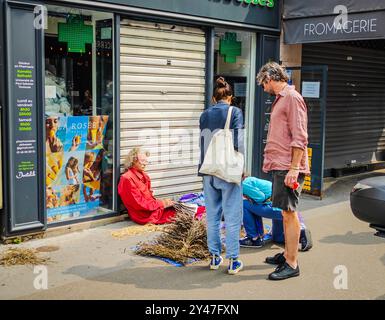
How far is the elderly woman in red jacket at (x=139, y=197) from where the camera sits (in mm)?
6574

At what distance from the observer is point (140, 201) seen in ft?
21.6

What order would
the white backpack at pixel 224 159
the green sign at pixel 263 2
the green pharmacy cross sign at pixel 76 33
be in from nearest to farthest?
1. the white backpack at pixel 224 159
2. the green pharmacy cross sign at pixel 76 33
3. the green sign at pixel 263 2

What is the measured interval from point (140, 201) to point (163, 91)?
5.39ft

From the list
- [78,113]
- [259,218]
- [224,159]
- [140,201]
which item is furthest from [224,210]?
[78,113]

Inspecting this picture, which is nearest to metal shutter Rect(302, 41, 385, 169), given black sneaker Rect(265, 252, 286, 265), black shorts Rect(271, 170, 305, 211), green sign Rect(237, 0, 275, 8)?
green sign Rect(237, 0, 275, 8)

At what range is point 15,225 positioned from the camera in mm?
5688

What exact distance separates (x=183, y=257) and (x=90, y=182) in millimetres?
2017

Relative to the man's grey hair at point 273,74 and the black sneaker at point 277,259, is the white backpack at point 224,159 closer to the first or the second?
the man's grey hair at point 273,74

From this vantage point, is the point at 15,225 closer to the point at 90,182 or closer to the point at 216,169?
the point at 90,182

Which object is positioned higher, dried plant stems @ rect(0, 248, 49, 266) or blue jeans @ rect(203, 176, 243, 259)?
blue jeans @ rect(203, 176, 243, 259)

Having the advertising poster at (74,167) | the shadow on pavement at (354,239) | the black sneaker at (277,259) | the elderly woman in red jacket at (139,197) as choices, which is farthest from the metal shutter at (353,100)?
the black sneaker at (277,259)

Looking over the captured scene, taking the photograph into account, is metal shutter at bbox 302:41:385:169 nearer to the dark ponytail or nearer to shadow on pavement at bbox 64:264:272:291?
the dark ponytail

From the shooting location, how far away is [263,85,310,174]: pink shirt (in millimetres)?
4609

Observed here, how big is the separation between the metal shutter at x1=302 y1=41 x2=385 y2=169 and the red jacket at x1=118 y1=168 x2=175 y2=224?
4.60 m
